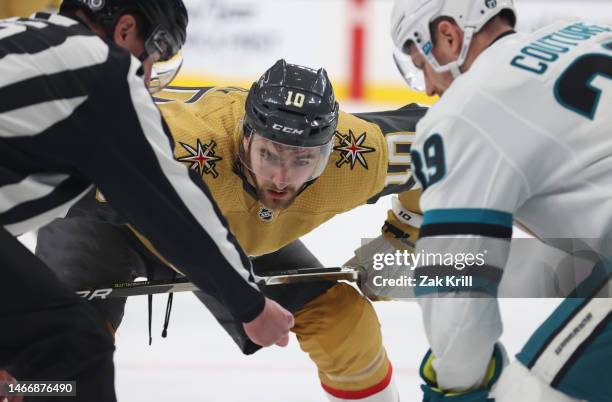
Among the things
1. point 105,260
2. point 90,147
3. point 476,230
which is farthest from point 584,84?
point 105,260

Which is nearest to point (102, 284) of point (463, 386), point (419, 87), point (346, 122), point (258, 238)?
point (258, 238)

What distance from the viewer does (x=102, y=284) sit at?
2691 mm

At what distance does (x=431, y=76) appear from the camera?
2082mm

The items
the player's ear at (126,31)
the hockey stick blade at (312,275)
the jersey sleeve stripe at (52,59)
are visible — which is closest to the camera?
the jersey sleeve stripe at (52,59)

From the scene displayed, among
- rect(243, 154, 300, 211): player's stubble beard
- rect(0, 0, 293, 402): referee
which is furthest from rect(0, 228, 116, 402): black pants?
rect(243, 154, 300, 211): player's stubble beard

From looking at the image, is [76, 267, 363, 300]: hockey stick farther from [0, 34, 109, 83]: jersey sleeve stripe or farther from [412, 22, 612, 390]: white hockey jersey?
[412, 22, 612, 390]: white hockey jersey

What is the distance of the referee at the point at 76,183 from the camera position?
165 centimetres

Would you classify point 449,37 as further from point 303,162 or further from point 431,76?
point 303,162

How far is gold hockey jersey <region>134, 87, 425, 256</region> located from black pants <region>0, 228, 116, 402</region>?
97 centimetres

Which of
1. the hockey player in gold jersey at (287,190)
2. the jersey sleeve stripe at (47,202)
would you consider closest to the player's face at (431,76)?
the hockey player in gold jersey at (287,190)

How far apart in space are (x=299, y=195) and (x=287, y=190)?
0.34ft

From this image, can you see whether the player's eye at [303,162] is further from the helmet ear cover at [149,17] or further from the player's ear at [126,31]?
the player's ear at [126,31]

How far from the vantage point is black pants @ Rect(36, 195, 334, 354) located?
2.69m

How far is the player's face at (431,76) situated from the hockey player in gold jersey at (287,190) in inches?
19.3
